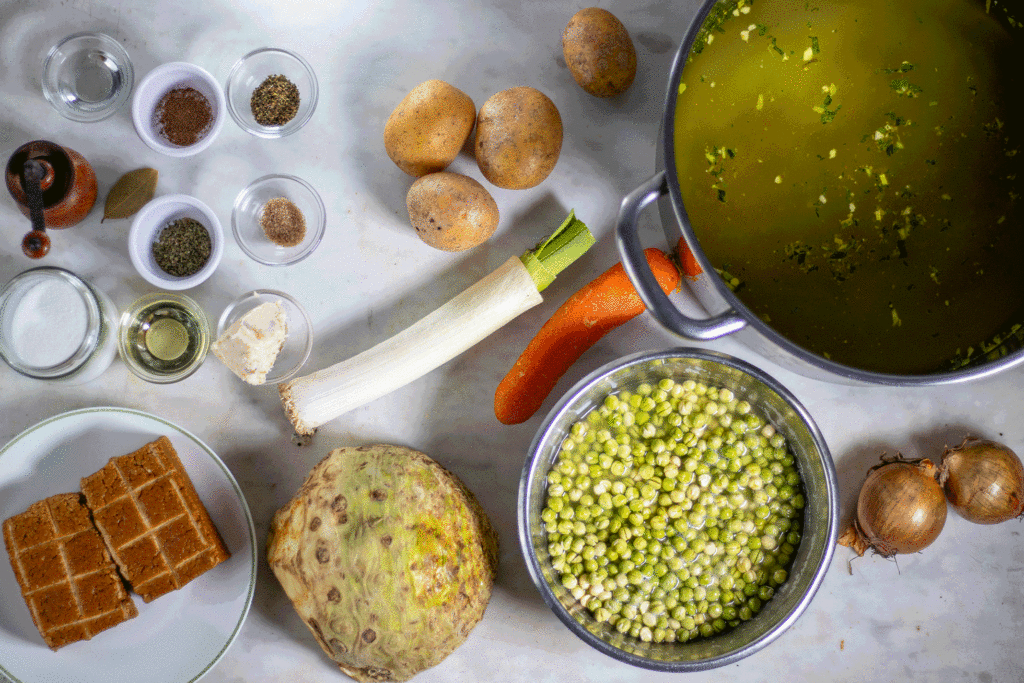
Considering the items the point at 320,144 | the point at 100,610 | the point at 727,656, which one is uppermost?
the point at 320,144

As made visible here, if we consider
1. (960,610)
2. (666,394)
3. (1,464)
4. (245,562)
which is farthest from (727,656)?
(1,464)

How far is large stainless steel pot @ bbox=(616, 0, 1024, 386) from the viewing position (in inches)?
47.8

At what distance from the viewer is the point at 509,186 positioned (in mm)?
1648

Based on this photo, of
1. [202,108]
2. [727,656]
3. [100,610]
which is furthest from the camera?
[202,108]

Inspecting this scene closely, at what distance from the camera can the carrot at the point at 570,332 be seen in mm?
1628

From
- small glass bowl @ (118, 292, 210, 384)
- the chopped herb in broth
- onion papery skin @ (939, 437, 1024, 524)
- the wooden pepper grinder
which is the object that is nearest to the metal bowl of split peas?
the chopped herb in broth

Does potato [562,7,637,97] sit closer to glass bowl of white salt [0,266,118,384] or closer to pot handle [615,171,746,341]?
pot handle [615,171,746,341]

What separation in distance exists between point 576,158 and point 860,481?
1.15m

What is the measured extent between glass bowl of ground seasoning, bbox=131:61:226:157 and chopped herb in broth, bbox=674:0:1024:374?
1172mm

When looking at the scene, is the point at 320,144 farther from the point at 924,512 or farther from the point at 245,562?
the point at 924,512

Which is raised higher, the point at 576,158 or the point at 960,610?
the point at 576,158

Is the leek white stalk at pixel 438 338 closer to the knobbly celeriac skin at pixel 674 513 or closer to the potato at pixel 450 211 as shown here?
the potato at pixel 450 211

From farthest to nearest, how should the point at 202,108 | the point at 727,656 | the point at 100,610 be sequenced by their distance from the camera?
the point at 202,108
the point at 100,610
the point at 727,656

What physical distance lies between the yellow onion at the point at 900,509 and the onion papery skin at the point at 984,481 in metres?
0.05
